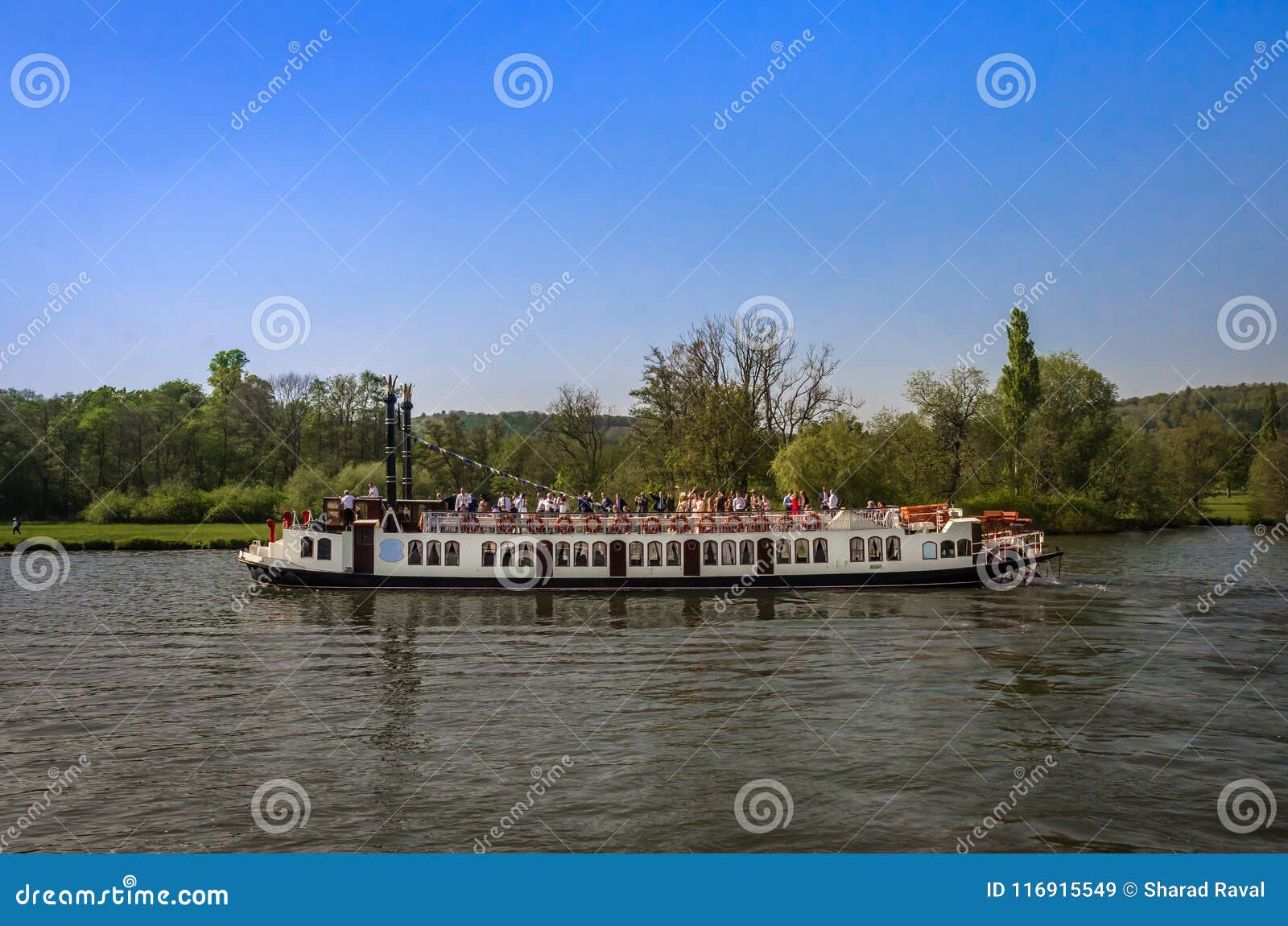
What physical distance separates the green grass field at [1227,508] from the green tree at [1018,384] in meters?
22.6

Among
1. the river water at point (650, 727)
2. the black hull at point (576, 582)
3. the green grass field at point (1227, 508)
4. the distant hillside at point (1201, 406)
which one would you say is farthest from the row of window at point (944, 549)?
the distant hillside at point (1201, 406)

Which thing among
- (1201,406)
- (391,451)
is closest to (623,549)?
(391,451)

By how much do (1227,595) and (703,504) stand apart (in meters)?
24.3

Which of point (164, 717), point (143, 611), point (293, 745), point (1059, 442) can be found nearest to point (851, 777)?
point (293, 745)

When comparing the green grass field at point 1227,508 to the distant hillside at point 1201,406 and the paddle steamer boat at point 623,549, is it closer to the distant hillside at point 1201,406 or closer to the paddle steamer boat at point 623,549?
the distant hillside at point 1201,406

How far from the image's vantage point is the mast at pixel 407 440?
2122 inches

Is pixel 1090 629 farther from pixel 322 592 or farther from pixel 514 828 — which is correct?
pixel 322 592

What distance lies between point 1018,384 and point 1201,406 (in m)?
98.7

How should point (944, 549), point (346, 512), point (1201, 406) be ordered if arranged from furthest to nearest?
1. point (1201, 406)
2. point (346, 512)
3. point (944, 549)

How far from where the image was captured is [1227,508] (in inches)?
4200

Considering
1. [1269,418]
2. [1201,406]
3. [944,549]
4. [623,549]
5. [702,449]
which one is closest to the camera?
[944,549]

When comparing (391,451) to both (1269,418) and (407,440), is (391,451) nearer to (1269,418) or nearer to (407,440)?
(407,440)

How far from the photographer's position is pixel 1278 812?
680 inches

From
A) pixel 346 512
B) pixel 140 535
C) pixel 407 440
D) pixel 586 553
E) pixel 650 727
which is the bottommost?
Answer: pixel 650 727
